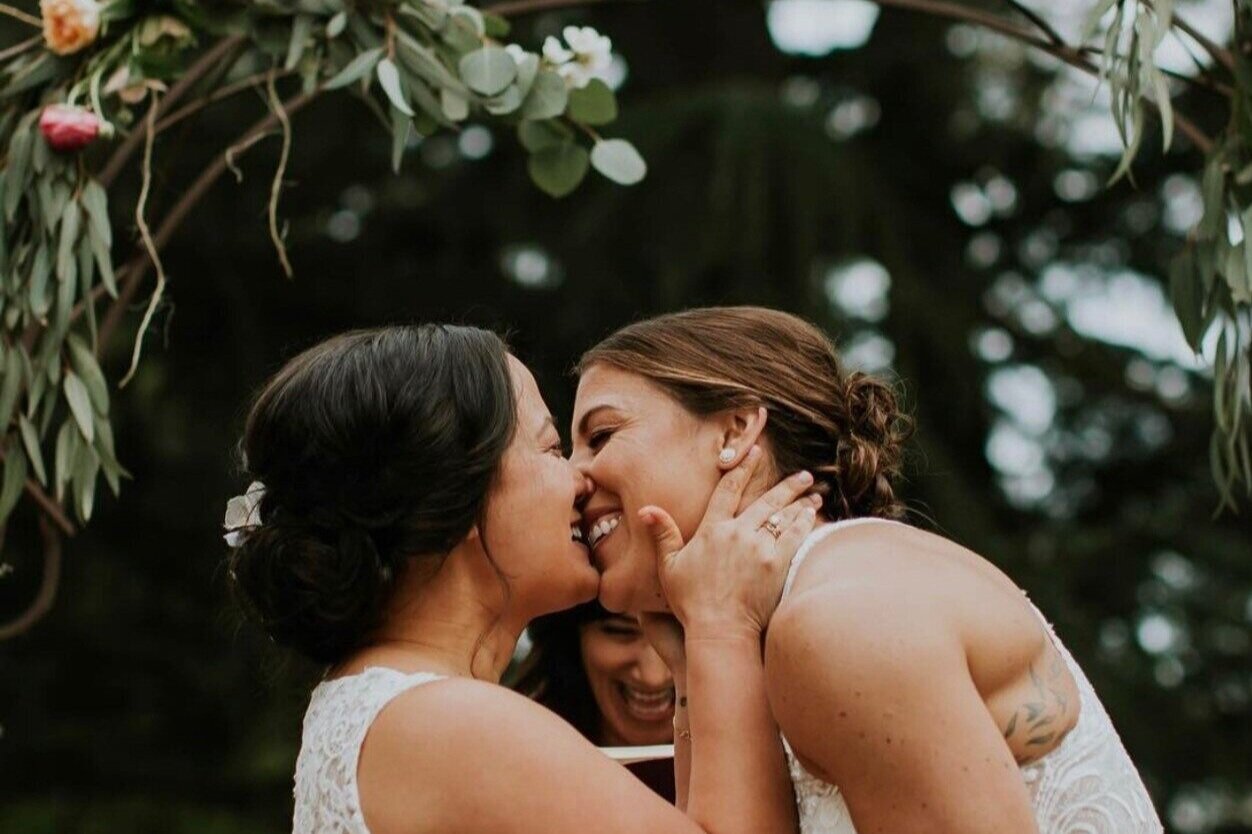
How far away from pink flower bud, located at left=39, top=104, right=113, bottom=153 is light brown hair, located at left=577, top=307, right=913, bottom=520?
1103 millimetres

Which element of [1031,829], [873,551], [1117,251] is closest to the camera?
[1031,829]

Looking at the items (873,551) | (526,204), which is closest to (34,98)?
(873,551)

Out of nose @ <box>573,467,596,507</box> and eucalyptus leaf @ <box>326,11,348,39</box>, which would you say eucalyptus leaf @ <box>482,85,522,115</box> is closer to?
eucalyptus leaf @ <box>326,11,348,39</box>

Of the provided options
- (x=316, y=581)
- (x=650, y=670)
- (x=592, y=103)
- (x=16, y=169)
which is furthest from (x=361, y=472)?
(x=650, y=670)

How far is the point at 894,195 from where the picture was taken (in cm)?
861

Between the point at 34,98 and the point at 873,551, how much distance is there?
6.67 feet

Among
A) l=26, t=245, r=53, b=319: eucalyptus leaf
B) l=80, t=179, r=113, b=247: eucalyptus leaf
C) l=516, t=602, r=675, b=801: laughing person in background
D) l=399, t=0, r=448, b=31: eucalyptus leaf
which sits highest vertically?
l=399, t=0, r=448, b=31: eucalyptus leaf

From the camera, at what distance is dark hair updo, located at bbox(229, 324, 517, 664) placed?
10.7ft

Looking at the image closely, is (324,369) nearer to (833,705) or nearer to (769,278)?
(833,705)

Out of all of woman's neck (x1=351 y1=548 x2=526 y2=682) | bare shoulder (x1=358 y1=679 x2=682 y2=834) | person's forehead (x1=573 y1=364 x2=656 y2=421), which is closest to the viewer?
bare shoulder (x1=358 y1=679 x2=682 y2=834)

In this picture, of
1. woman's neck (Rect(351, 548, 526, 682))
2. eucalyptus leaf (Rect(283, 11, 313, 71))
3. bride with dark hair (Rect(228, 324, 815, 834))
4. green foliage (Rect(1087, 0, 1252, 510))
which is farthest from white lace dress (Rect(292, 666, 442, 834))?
green foliage (Rect(1087, 0, 1252, 510))

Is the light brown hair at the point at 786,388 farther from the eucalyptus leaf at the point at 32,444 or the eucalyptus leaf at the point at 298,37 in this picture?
the eucalyptus leaf at the point at 32,444

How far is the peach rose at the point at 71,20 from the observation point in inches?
145

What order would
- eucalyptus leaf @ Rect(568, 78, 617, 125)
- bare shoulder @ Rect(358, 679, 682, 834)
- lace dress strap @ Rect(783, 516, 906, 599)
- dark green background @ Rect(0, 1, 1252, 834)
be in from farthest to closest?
dark green background @ Rect(0, 1, 1252, 834) < eucalyptus leaf @ Rect(568, 78, 617, 125) < lace dress strap @ Rect(783, 516, 906, 599) < bare shoulder @ Rect(358, 679, 682, 834)
